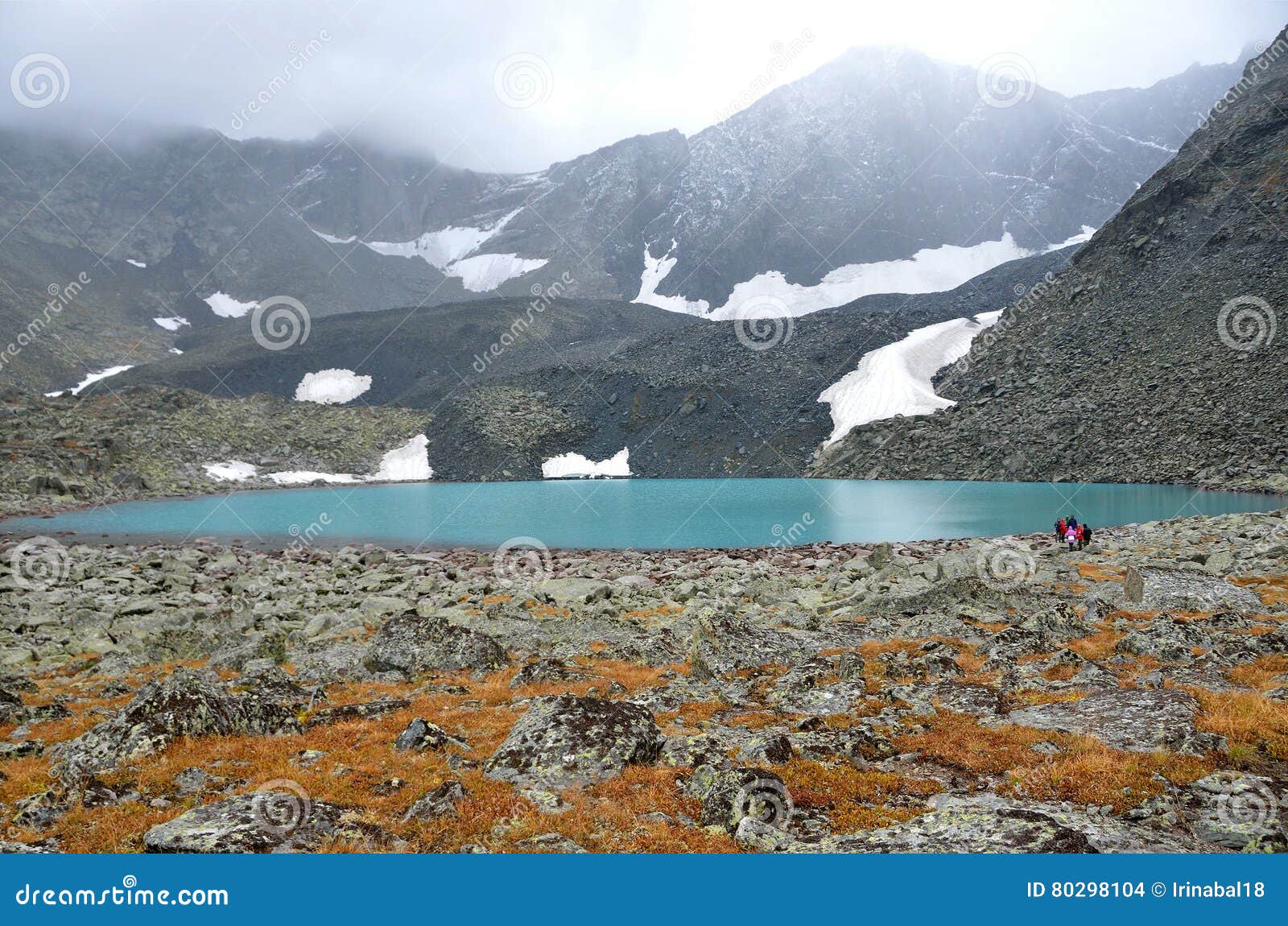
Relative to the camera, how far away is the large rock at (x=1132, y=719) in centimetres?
794

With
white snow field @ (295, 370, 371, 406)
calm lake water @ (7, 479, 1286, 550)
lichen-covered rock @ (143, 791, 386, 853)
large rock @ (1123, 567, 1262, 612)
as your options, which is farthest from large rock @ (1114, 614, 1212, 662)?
white snow field @ (295, 370, 371, 406)

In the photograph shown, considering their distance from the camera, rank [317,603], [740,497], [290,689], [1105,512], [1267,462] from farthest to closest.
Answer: [740,497] → [1267,462] → [1105,512] → [317,603] → [290,689]

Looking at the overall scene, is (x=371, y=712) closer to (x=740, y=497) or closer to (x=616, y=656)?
(x=616, y=656)

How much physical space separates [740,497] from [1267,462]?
128 ft

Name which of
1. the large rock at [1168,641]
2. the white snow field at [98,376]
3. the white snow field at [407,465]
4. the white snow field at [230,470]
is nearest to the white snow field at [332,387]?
the white snow field at [407,465]

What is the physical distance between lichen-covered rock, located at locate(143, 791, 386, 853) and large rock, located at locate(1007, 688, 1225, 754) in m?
7.98

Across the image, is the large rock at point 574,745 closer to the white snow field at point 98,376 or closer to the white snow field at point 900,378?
the white snow field at point 900,378

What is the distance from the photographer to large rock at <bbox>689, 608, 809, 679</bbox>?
1367cm

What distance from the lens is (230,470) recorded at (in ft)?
293

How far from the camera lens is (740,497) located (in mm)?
64688

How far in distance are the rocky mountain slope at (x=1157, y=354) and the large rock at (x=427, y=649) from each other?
58.9m

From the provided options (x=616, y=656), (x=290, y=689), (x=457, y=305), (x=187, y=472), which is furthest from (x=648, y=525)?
(x=457, y=305)

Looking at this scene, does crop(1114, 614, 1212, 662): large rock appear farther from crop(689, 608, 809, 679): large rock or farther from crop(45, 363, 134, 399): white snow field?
crop(45, 363, 134, 399): white snow field

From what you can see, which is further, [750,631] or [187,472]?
[187,472]
